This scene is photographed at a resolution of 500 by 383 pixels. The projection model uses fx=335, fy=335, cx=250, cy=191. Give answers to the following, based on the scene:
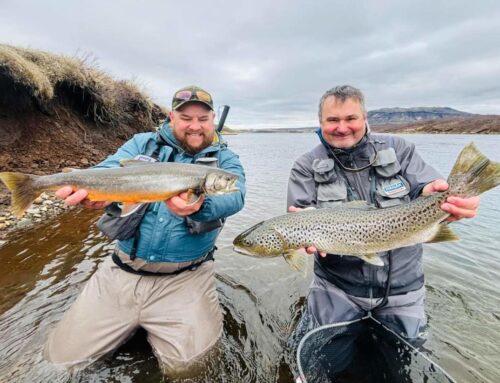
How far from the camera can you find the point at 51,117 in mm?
12602

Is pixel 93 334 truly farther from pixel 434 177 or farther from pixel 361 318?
pixel 434 177

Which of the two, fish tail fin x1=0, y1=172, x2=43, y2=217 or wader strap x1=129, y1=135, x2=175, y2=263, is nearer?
fish tail fin x1=0, y1=172, x2=43, y2=217

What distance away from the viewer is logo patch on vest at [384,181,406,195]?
12.4 feet

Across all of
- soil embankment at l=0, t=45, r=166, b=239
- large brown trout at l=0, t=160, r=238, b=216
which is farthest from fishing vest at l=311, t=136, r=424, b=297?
soil embankment at l=0, t=45, r=166, b=239

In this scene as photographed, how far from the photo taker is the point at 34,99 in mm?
11781

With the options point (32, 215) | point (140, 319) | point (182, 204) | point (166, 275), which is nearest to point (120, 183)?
point (182, 204)

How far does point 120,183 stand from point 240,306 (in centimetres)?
301

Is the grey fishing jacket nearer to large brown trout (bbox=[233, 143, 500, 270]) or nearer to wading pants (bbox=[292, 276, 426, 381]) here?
wading pants (bbox=[292, 276, 426, 381])

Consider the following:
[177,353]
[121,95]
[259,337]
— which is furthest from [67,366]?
[121,95]

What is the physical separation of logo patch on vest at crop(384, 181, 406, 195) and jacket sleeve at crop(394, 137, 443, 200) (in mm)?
136

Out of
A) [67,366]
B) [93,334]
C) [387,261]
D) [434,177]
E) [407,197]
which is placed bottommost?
[67,366]

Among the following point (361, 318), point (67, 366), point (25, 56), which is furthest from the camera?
point (25, 56)

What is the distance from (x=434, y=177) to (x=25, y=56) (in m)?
13.4

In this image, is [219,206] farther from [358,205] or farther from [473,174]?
[473,174]
